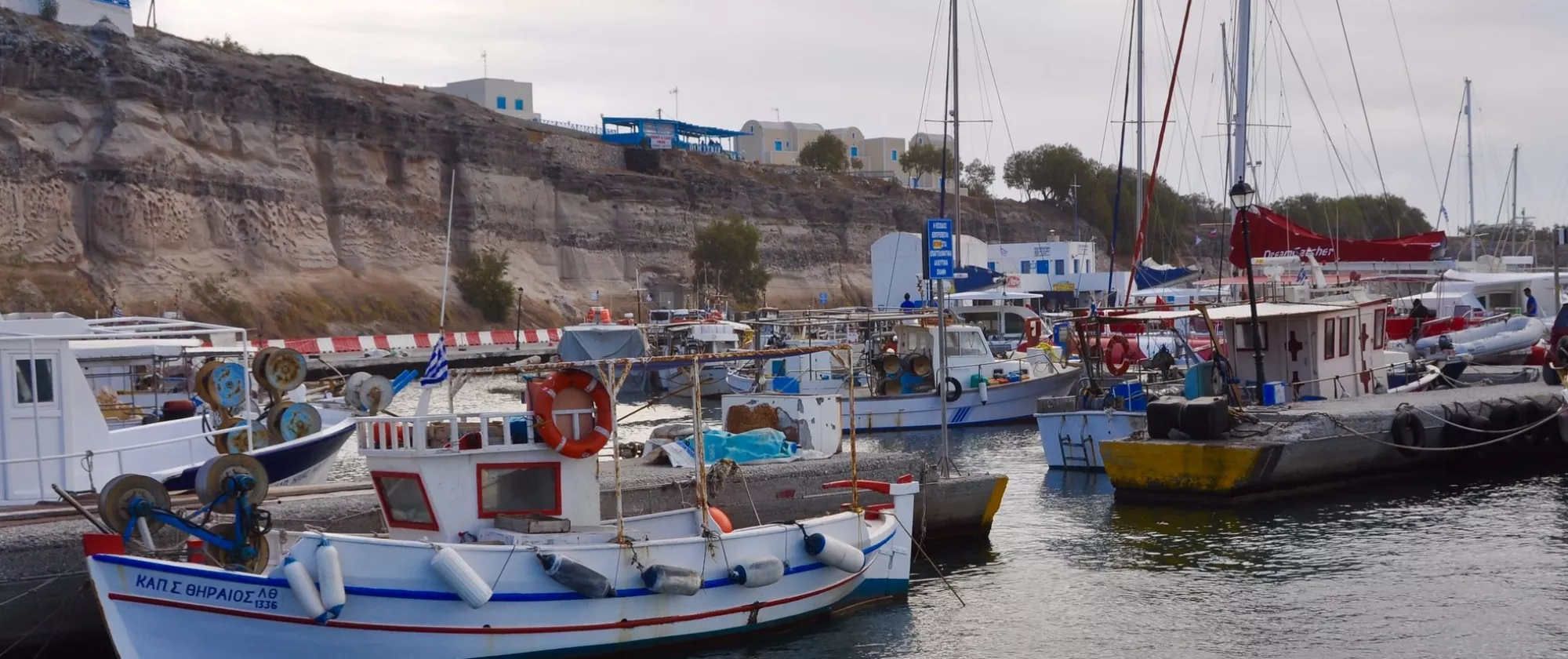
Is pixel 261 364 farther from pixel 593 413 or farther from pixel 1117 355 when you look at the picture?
pixel 1117 355

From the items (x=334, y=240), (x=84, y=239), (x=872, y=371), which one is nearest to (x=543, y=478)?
(x=872, y=371)

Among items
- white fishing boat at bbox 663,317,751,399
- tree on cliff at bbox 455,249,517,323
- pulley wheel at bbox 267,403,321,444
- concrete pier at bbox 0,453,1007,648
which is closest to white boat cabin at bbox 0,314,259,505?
concrete pier at bbox 0,453,1007,648

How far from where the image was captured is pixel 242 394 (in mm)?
21938

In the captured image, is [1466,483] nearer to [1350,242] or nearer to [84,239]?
[1350,242]

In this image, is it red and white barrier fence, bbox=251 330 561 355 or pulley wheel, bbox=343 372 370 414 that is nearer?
pulley wheel, bbox=343 372 370 414

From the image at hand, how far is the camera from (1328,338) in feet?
85.5

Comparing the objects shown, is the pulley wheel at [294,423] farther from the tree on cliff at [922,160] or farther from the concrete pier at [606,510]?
the tree on cliff at [922,160]

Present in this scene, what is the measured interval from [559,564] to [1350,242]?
3784 centimetres

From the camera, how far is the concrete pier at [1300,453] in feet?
72.3

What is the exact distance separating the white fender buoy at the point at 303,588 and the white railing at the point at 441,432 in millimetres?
1797

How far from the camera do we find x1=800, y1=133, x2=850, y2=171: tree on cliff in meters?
137

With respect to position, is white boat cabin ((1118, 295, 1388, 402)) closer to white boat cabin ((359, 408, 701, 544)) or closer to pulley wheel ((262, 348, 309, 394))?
white boat cabin ((359, 408, 701, 544))

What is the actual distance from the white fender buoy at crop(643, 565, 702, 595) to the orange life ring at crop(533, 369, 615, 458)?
54.5 inches

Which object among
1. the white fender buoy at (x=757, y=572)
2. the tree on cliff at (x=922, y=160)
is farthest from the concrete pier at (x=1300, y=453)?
the tree on cliff at (x=922, y=160)
